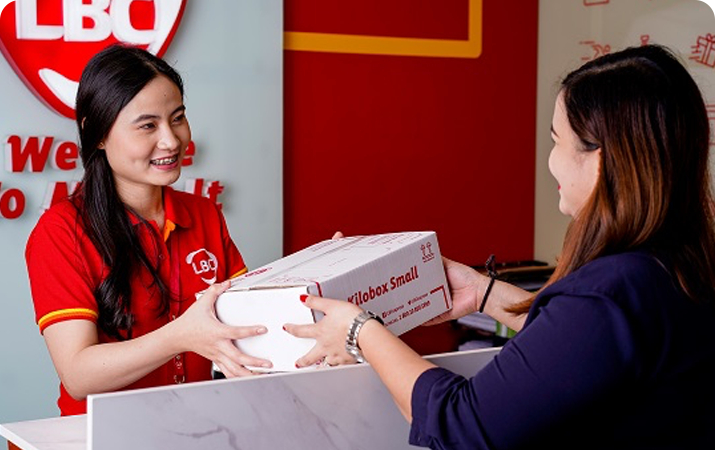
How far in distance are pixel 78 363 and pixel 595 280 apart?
103cm

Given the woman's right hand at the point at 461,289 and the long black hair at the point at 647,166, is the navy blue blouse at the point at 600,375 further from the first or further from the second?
the woman's right hand at the point at 461,289

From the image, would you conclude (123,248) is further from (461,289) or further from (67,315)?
(461,289)

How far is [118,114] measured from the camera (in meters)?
2.15

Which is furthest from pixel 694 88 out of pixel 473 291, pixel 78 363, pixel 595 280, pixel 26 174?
pixel 26 174

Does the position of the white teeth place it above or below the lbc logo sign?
below

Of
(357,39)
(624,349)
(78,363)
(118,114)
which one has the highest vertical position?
(357,39)

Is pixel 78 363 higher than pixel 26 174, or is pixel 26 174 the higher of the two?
pixel 26 174

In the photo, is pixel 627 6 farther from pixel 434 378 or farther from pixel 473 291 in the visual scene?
pixel 434 378

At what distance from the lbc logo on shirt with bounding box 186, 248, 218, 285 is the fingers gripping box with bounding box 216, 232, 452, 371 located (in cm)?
29

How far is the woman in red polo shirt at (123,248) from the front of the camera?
1.98m

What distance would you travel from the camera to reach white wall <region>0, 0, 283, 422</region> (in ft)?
10.3

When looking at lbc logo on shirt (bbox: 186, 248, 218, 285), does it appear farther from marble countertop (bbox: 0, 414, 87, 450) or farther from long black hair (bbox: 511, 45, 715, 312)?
long black hair (bbox: 511, 45, 715, 312)

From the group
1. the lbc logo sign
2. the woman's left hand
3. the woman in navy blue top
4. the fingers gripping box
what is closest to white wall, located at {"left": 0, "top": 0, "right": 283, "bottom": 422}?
the lbc logo sign

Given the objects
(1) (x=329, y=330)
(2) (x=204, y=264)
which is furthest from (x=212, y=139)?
(1) (x=329, y=330)
